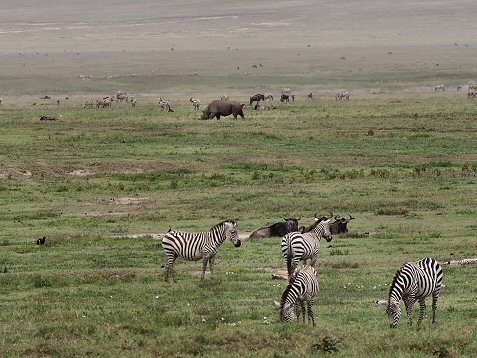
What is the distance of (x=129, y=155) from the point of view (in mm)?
40688

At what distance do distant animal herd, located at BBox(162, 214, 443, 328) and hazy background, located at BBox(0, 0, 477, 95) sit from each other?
190ft

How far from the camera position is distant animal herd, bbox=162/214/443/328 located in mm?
15570

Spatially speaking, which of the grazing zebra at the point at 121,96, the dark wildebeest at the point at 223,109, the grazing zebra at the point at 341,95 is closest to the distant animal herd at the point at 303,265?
the dark wildebeest at the point at 223,109

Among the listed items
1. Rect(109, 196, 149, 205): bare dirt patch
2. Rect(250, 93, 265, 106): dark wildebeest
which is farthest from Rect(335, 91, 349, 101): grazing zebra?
Rect(109, 196, 149, 205): bare dirt patch

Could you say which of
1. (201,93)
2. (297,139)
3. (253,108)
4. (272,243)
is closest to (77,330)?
(272,243)

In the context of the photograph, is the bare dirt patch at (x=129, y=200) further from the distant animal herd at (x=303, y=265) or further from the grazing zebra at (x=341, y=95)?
the grazing zebra at (x=341, y=95)

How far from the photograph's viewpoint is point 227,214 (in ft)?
94.8

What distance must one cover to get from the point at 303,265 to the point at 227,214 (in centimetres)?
1124

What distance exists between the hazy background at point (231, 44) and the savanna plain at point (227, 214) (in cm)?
980

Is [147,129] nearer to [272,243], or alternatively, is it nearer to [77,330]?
[272,243]

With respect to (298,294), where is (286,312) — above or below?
below

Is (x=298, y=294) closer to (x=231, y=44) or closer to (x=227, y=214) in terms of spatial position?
(x=227, y=214)

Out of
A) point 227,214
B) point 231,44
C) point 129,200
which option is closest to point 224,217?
point 227,214

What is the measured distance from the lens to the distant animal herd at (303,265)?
15.6m
